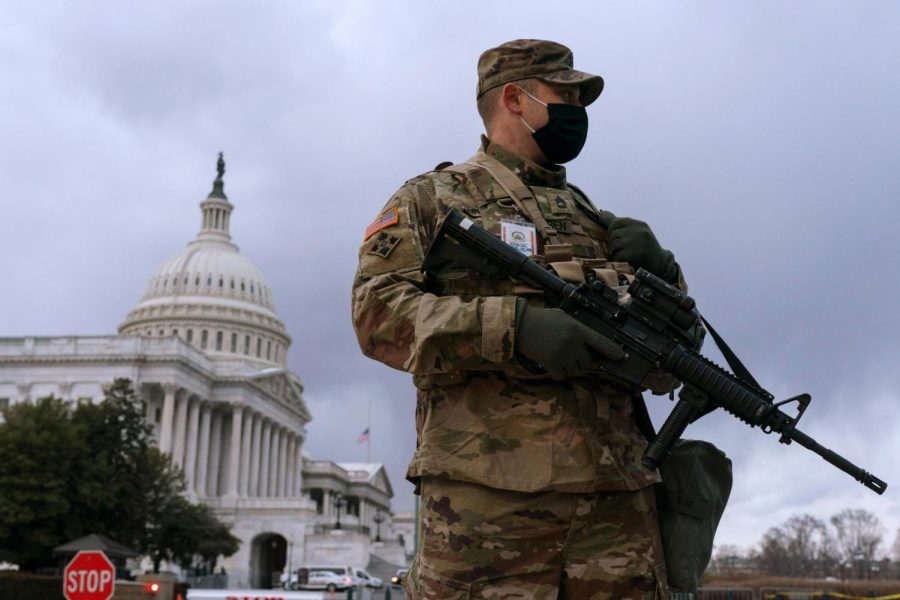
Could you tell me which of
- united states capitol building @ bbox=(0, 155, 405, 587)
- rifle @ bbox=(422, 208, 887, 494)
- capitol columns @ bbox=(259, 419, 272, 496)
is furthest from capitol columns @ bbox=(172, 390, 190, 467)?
rifle @ bbox=(422, 208, 887, 494)

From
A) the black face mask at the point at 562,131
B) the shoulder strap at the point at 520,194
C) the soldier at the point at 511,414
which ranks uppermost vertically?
the black face mask at the point at 562,131

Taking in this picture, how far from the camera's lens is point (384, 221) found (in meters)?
4.69

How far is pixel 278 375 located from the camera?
→ 10262 centimetres

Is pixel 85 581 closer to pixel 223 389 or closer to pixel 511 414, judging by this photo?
pixel 511 414

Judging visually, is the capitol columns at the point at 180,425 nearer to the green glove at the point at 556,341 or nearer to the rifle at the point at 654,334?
the rifle at the point at 654,334

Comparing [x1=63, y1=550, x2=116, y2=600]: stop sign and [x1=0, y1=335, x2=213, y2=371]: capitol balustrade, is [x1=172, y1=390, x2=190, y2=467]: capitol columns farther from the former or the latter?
[x1=63, y1=550, x2=116, y2=600]: stop sign

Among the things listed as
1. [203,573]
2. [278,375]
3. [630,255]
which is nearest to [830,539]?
[278,375]

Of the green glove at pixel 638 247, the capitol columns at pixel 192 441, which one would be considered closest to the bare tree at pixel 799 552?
the capitol columns at pixel 192 441

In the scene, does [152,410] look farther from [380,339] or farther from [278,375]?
[380,339]

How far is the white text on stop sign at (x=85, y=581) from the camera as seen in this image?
15.4 meters

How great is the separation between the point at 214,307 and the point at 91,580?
95.8 metres

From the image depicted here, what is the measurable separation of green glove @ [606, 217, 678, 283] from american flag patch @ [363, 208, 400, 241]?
107 centimetres

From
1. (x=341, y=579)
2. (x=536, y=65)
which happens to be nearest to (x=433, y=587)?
(x=536, y=65)

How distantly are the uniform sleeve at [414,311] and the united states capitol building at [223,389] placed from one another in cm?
5653
